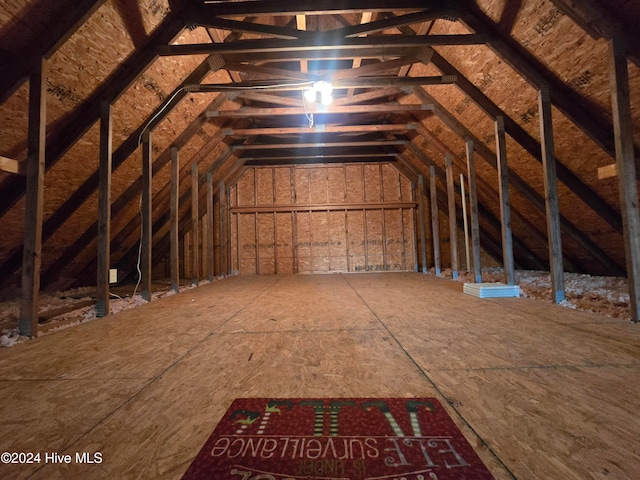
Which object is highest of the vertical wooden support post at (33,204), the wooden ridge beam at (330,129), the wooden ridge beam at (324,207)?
the wooden ridge beam at (330,129)

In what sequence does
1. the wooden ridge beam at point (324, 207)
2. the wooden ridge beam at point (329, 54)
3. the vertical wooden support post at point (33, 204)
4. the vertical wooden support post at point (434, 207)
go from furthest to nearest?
the wooden ridge beam at point (324, 207), the vertical wooden support post at point (434, 207), the wooden ridge beam at point (329, 54), the vertical wooden support post at point (33, 204)

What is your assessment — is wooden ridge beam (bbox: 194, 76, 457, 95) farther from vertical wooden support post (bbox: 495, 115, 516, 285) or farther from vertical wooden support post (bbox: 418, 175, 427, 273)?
vertical wooden support post (bbox: 418, 175, 427, 273)

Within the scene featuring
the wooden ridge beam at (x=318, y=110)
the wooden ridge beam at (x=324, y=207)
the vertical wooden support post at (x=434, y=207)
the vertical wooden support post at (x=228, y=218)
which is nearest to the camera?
the wooden ridge beam at (x=318, y=110)

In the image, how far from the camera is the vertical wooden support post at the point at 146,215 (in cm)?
431

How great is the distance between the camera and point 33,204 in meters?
2.55

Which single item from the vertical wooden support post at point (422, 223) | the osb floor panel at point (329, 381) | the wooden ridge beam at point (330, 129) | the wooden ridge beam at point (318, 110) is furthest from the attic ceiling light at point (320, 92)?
the vertical wooden support post at point (422, 223)

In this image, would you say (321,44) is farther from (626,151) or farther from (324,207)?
(324,207)

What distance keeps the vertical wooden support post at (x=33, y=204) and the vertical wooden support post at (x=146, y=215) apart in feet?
5.62

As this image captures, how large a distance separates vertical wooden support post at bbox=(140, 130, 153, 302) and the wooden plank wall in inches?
179

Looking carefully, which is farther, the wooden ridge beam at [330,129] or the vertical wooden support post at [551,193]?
the wooden ridge beam at [330,129]

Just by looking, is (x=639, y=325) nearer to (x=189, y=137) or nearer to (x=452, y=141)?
(x=452, y=141)

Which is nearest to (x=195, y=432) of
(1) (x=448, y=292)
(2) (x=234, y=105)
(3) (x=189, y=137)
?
(1) (x=448, y=292)

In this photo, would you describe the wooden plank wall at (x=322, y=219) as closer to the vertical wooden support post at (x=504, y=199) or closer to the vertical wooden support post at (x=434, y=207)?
the vertical wooden support post at (x=434, y=207)

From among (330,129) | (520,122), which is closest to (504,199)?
(520,122)
